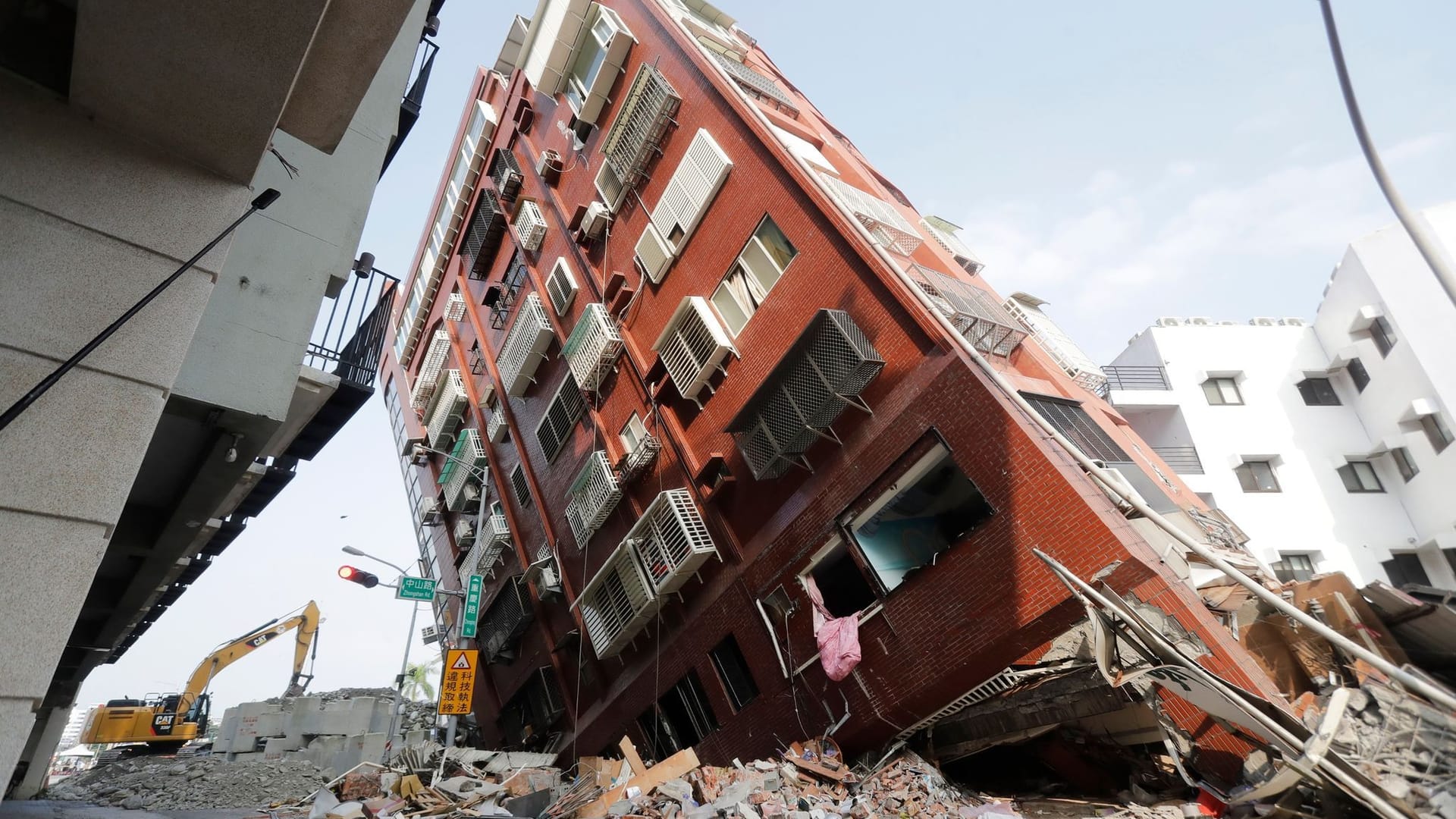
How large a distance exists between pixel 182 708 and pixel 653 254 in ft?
99.8

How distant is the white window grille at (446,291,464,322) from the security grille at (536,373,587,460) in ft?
25.8

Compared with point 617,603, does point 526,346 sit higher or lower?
higher

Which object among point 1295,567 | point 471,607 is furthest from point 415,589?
point 1295,567

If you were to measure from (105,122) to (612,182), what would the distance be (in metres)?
12.6

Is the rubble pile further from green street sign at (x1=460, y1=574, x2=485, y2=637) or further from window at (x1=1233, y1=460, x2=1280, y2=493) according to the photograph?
window at (x1=1233, y1=460, x2=1280, y2=493)

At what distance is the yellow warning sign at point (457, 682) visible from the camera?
1359cm

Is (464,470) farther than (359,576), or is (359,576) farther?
(464,470)

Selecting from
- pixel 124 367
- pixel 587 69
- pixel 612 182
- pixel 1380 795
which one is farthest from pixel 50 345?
pixel 587 69

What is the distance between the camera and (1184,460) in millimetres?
21016

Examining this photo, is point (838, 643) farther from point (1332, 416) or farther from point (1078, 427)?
point (1332, 416)

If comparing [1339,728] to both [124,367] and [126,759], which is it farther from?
[126,759]

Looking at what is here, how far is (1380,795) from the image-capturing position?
5258mm

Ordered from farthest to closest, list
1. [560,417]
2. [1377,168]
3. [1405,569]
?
[1405,569], [560,417], [1377,168]

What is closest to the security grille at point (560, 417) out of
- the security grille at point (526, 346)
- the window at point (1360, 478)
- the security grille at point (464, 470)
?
the security grille at point (526, 346)
